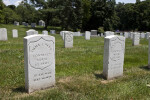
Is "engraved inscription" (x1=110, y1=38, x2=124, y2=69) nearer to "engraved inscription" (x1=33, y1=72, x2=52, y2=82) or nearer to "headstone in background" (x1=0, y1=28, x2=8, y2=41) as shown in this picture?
"engraved inscription" (x1=33, y1=72, x2=52, y2=82)

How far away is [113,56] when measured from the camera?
5.76 metres

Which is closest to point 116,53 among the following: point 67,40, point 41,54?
point 41,54

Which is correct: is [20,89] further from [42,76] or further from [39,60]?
[39,60]

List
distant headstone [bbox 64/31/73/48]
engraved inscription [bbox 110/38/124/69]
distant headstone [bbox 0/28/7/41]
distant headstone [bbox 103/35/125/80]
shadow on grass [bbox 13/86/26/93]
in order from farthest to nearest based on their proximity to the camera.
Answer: distant headstone [bbox 0/28/7/41] → distant headstone [bbox 64/31/73/48] → engraved inscription [bbox 110/38/124/69] → distant headstone [bbox 103/35/125/80] → shadow on grass [bbox 13/86/26/93]

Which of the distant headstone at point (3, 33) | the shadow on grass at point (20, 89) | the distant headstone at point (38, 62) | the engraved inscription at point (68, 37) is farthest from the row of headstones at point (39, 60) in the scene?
the distant headstone at point (3, 33)

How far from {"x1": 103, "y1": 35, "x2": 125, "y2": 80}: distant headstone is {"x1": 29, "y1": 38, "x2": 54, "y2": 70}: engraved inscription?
1879 millimetres

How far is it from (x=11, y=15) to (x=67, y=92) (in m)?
Result: 55.2

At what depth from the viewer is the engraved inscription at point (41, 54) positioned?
4.36m

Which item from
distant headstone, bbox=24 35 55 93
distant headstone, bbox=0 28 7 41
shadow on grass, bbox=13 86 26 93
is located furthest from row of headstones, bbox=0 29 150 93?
distant headstone, bbox=0 28 7 41

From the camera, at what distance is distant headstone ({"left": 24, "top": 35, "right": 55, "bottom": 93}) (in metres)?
4.30

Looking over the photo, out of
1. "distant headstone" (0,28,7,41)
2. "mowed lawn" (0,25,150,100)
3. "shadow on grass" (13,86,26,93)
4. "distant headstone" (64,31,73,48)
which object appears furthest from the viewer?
"distant headstone" (0,28,7,41)

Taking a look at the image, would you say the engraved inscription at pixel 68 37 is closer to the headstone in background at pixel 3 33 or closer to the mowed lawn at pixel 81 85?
the mowed lawn at pixel 81 85

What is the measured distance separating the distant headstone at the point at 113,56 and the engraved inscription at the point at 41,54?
188cm

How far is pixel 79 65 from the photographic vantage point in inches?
288
